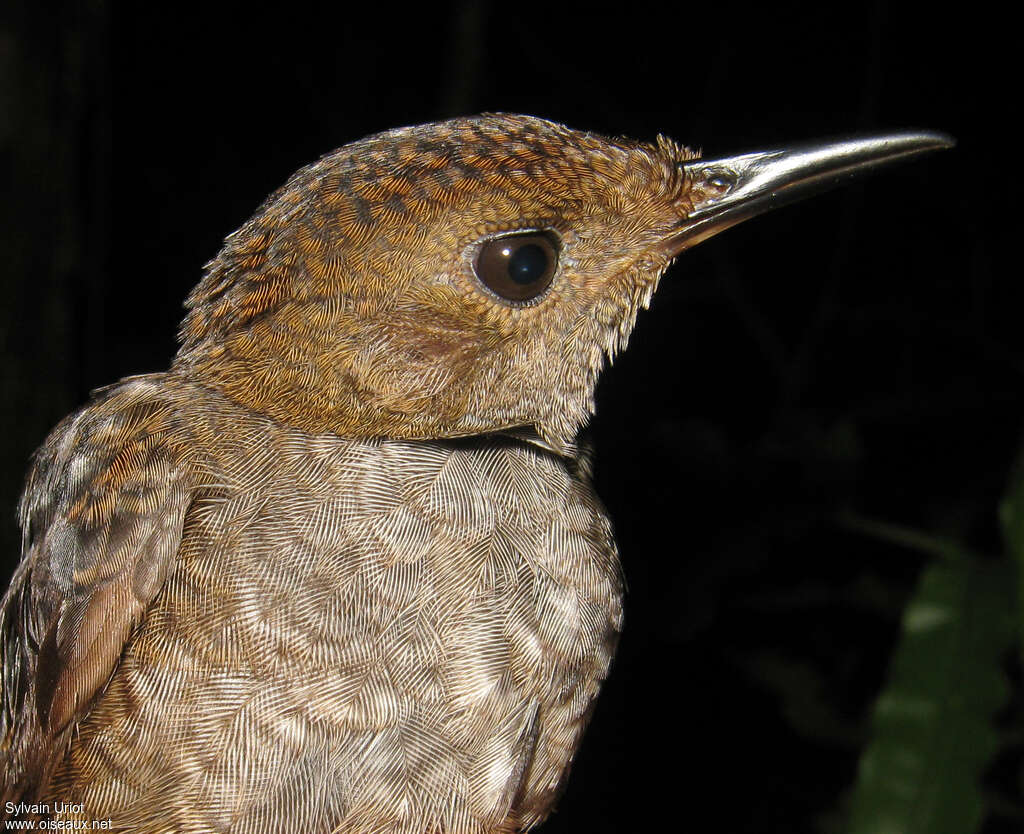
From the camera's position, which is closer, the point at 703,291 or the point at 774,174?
the point at 774,174

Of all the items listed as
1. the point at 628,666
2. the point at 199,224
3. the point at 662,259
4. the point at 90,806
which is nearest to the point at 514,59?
the point at 199,224

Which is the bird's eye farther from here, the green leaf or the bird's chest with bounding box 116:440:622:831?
the green leaf

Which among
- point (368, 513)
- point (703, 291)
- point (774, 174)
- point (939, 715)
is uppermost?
point (774, 174)

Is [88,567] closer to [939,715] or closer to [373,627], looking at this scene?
[373,627]

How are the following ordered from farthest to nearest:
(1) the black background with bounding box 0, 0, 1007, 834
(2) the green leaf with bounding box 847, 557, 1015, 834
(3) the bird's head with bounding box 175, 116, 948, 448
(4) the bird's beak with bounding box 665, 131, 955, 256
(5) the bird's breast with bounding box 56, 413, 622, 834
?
(1) the black background with bounding box 0, 0, 1007, 834
(2) the green leaf with bounding box 847, 557, 1015, 834
(4) the bird's beak with bounding box 665, 131, 955, 256
(3) the bird's head with bounding box 175, 116, 948, 448
(5) the bird's breast with bounding box 56, 413, 622, 834

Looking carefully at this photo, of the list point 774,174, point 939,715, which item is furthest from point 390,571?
point 939,715

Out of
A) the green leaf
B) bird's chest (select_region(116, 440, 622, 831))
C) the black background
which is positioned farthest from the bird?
the black background
